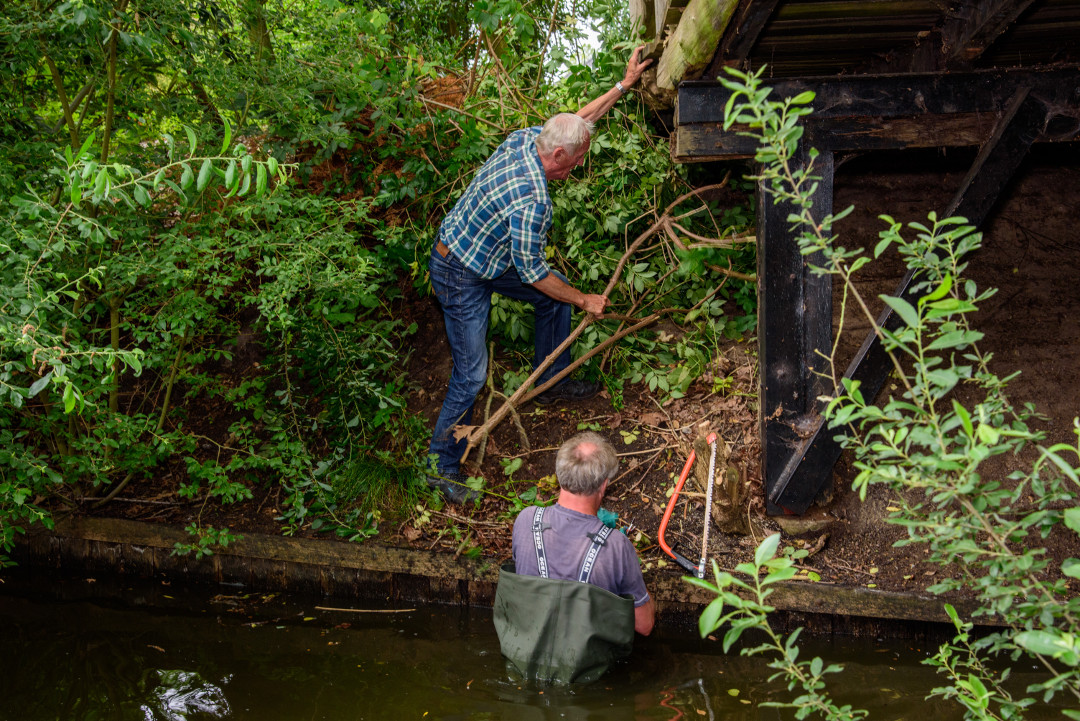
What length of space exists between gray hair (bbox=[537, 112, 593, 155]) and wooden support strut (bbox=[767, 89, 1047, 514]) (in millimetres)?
1855

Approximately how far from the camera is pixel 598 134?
19.2 ft

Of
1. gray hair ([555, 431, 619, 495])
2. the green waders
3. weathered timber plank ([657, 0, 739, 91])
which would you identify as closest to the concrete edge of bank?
the green waders

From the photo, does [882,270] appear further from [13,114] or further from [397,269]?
[13,114]

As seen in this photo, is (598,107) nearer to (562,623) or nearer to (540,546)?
(540,546)

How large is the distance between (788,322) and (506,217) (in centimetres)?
170

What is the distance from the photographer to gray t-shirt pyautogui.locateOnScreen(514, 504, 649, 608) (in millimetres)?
3490

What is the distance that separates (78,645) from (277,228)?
106 inches

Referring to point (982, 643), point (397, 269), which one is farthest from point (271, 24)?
point (982, 643)

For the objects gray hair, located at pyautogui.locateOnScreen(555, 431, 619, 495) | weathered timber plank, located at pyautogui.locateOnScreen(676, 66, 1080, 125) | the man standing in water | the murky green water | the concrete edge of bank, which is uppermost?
weathered timber plank, located at pyautogui.locateOnScreen(676, 66, 1080, 125)

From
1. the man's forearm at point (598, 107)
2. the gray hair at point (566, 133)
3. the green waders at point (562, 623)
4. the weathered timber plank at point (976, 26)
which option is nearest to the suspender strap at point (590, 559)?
the green waders at point (562, 623)

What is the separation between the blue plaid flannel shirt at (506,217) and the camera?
4309 millimetres

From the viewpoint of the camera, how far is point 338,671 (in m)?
4.07

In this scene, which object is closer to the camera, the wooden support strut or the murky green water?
the murky green water

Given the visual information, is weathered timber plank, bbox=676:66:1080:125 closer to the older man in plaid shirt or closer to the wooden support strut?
the wooden support strut
